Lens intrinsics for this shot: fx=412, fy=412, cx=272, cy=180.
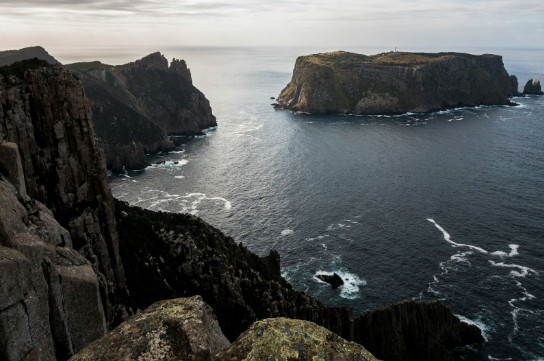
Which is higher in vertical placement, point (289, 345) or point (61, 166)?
point (289, 345)

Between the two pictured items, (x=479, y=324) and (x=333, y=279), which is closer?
(x=479, y=324)

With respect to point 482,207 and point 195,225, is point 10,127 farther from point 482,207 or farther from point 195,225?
point 482,207

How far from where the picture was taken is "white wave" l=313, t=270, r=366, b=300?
309ft

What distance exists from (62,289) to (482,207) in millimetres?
136026

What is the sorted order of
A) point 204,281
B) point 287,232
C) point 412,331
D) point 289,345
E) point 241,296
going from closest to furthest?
1. point 289,345
2. point 241,296
3. point 204,281
4. point 412,331
5. point 287,232

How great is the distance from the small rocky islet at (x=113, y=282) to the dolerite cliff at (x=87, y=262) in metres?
0.13

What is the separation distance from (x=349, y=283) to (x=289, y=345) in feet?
293

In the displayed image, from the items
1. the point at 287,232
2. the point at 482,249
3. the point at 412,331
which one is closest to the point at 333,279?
the point at 412,331

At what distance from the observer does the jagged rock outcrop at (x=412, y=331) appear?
A: 77.8 meters

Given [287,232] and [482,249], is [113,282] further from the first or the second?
[482,249]

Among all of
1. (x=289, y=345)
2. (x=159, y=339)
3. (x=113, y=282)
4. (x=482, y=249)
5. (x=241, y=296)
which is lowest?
(x=482, y=249)

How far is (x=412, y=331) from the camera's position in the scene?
78688mm

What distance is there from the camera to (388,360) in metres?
76.6

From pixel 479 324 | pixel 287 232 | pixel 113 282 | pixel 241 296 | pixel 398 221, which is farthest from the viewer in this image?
pixel 398 221
